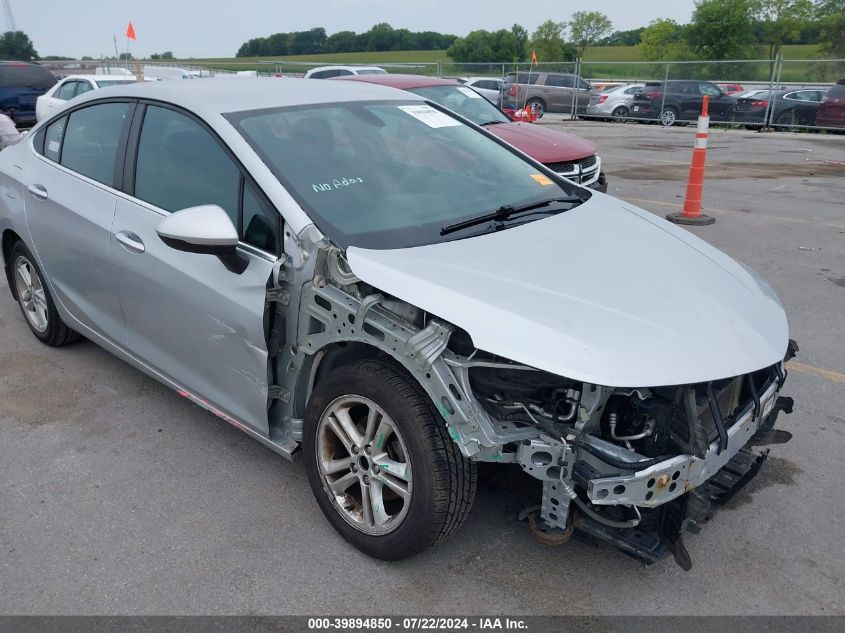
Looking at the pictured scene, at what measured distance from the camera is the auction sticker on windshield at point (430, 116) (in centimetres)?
383

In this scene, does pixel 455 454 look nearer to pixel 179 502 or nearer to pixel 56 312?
pixel 179 502

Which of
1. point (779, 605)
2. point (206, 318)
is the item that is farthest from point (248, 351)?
point (779, 605)

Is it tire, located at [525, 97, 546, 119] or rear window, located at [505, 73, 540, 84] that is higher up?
rear window, located at [505, 73, 540, 84]

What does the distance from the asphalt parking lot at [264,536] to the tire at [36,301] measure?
0.86 feet

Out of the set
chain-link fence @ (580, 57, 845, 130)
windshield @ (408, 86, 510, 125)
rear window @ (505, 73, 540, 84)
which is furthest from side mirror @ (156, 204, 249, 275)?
rear window @ (505, 73, 540, 84)

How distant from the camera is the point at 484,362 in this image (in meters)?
2.42

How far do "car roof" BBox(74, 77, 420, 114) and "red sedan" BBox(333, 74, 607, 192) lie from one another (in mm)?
3674

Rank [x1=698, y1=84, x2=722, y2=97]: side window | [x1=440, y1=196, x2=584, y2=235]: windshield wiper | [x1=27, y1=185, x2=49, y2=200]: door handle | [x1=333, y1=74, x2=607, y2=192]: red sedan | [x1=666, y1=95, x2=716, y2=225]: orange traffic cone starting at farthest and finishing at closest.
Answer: [x1=698, y1=84, x2=722, y2=97]: side window, [x1=666, y1=95, x2=716, y2=225]: orange traffic cone, [x1=333, y1=74, x2=607, y2=192]: red sedan, [x1=27, y1=185, x2=49, y2=200]: door handle, [x1=440, y1=196, x2=584, y2=235]: windshield wiper

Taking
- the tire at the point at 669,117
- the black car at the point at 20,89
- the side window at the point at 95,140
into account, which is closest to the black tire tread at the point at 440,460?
the side window at the point at 95,140

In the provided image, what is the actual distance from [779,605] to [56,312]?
4.15 metres

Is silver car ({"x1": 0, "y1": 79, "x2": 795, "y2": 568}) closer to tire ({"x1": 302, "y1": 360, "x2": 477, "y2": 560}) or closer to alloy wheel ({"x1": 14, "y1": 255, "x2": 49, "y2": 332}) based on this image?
tire ({"x1": 302, "y1": 360, "x2": 477, "y2": 560})

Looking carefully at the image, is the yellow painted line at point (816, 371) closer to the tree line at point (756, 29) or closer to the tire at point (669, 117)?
the tire at point (669, 117)

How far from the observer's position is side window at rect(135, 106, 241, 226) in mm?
3123

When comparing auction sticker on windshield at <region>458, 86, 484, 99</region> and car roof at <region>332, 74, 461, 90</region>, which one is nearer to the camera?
car roof at <region>332, 74, 461, 90</region>
